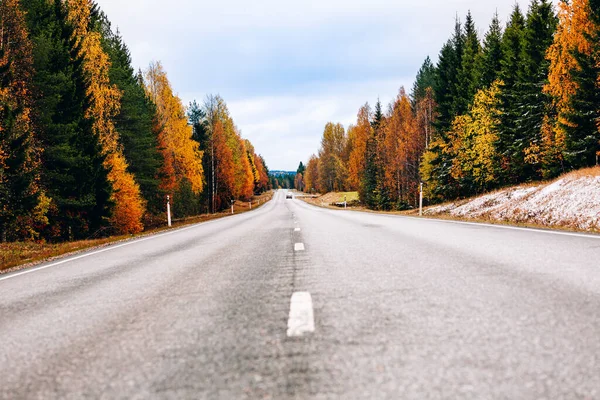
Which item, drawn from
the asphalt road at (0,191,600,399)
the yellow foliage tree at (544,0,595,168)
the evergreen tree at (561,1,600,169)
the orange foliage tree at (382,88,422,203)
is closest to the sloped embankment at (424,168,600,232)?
the evergreen tree at (561,1,600,169)

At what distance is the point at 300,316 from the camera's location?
9.91 ft

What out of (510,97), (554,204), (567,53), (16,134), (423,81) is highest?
(423,81)

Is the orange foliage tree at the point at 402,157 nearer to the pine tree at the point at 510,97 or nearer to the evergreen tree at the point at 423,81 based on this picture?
the evergreen tree at the point at 423,81

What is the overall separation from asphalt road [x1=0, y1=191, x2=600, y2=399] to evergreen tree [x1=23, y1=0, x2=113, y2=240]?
17.1 m

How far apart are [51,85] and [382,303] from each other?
22268 millimetres

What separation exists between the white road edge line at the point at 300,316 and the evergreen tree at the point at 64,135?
19.8 meters

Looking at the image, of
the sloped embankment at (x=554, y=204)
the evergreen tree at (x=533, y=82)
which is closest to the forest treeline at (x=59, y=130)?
the sloped embankment at (x=554, y=204)

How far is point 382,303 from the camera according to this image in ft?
11.0

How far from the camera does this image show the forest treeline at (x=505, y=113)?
899 inches

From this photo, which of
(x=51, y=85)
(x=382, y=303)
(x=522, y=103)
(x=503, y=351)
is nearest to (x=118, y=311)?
(x=382, y=303)

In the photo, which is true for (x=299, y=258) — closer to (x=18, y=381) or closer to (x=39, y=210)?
(x=18, y=381)

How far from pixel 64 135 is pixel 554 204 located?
76.9 feet

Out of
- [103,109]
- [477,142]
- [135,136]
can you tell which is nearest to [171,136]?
[135,136]

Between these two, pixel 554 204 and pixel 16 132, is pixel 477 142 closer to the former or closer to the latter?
pixel 554 204
